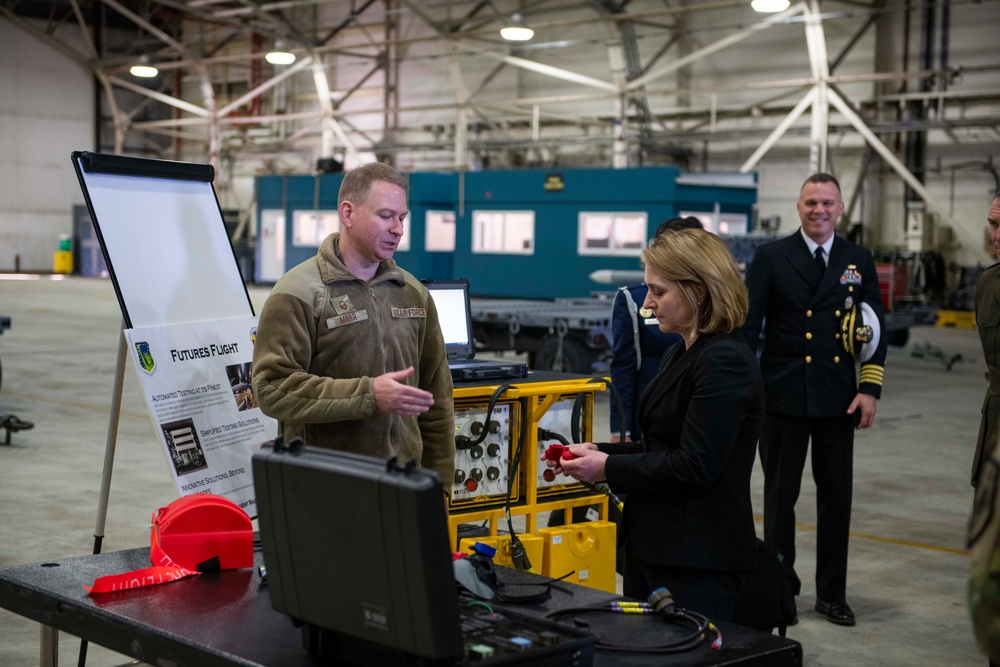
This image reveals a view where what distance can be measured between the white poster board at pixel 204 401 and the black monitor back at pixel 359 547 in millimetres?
A: 1943

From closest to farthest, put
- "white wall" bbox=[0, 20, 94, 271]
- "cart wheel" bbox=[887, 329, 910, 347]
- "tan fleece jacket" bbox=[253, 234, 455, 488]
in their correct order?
1. "tan fleece jacket" bbox=[253, 234, 455, 488]
2. "cart wheel" bbox=[887, 329, 910, 347]
3. "white wall" bbox=[0, 20, 94, 271]

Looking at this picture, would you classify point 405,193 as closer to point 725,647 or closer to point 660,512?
point 660,512

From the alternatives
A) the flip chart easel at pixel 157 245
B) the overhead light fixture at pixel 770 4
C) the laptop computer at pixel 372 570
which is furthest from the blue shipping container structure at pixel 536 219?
the laptop computer at pixel 372 570

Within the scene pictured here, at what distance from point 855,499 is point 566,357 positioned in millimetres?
3723

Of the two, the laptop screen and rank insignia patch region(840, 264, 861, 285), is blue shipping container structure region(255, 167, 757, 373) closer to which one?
rank insignia patch region(840, 264, 861, 285)

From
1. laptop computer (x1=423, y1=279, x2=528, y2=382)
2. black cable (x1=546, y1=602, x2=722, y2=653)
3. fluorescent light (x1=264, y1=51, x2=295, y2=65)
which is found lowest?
black cable (x1=546, y1=602, x2=722, y2=653)

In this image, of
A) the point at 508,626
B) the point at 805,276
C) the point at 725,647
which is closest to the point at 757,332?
the point at 805,276

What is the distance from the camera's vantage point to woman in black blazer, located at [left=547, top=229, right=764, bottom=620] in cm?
245

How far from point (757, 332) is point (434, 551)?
3280mm

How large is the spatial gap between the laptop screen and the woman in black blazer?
186cm

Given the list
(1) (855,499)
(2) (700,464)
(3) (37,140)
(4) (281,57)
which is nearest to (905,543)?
(1) (855,499)

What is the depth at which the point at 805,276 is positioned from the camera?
4562mm

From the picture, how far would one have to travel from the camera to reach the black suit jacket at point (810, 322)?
4523 mm

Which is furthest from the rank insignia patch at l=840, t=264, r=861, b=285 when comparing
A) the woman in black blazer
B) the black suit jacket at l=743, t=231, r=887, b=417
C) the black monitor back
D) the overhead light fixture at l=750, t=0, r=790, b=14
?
the overhead light fixture at l=750, t=0, r=790, b=14
